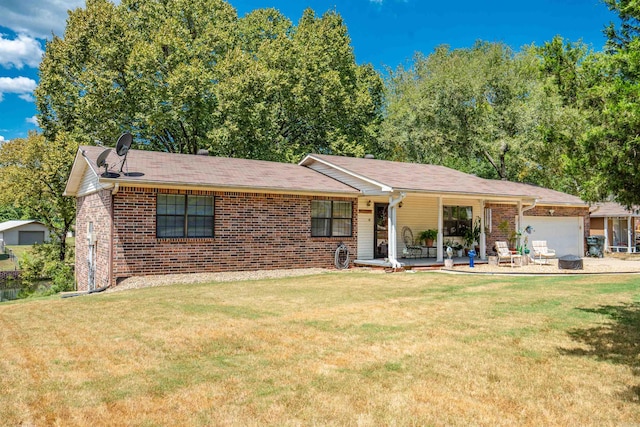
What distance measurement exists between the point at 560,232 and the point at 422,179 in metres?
9.33

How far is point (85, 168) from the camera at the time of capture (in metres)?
16.7

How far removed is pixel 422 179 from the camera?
18266 mm

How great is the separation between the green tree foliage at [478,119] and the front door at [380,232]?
12.6 metres

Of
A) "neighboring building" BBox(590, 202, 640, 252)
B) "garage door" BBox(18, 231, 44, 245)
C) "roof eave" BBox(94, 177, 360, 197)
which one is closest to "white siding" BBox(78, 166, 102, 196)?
"roof eave" BBox(94, 177, 360, 197)

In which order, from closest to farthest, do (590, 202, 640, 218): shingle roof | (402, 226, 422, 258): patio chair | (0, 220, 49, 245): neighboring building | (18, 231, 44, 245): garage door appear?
(402, 226, 422, 258): patio chair < (590, 202, 640, 218): shingle roof < (0, 220, 49, 245): neighboring building < (18, 231, 44, 245): garage door

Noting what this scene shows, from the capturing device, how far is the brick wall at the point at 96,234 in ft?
44.0

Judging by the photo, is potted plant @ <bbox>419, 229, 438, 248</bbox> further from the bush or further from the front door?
the bush

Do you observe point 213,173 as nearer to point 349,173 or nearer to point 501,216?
point 349,173

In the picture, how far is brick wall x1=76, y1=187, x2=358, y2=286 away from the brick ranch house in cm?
3

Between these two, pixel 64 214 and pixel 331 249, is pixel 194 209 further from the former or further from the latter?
pixel 64 214

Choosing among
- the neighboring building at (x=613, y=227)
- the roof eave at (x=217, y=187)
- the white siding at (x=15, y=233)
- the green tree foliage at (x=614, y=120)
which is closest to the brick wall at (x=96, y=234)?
the roof eave at (x=217, y=187)

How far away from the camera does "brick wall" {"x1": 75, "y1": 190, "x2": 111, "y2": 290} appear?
44.0ft

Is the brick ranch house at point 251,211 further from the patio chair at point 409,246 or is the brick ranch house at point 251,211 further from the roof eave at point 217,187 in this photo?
the patio chair at point 409,246

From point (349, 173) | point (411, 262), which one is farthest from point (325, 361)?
point (349, 173)
